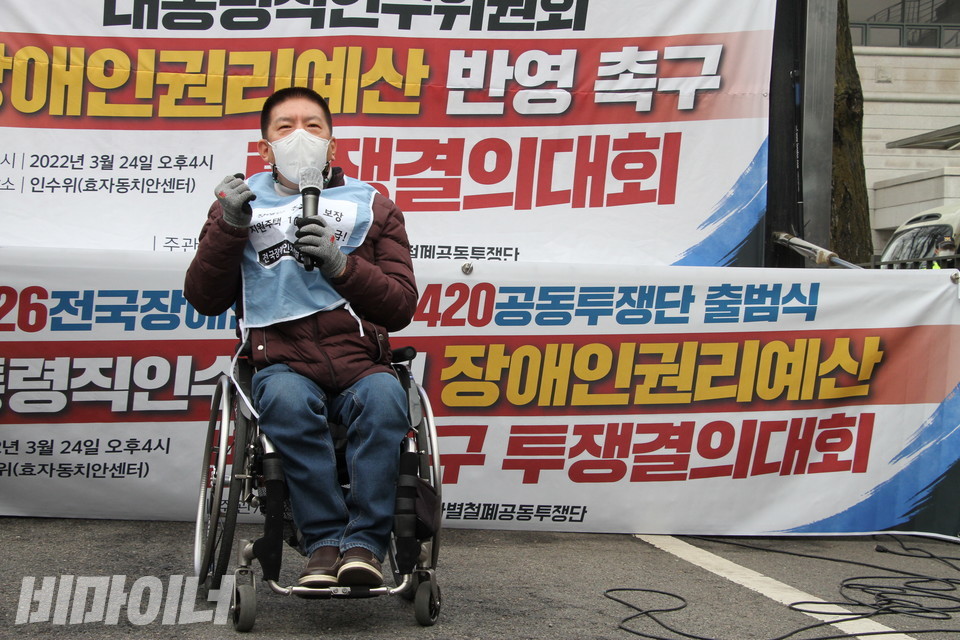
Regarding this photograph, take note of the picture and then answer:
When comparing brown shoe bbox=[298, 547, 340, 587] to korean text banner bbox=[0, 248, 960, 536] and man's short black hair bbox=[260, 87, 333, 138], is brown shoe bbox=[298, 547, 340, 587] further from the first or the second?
korean text banner bbox=[0, 248, 960, 536]

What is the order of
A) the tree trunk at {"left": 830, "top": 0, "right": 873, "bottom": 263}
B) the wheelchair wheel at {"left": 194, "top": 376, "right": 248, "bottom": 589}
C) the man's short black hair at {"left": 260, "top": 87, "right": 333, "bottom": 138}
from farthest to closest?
the tree trunk at {"left": 830, "top": 0, "right": 873, "bottom": 263}, the man's short black hair at {"left": 260, "top": 87, "right": 333, "bottom": 138}, the wheelchair wheel at {"left": 194, "top": 376, "right": 248, "bottom": 589}

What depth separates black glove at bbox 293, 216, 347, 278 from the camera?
322 cm

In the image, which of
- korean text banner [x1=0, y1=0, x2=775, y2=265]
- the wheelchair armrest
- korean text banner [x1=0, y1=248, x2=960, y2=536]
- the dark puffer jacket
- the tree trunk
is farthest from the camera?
the tree trunk

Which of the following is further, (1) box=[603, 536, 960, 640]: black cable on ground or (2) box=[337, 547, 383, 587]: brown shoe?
(1) box=[603, 536, 960, 640]: black cable on ground

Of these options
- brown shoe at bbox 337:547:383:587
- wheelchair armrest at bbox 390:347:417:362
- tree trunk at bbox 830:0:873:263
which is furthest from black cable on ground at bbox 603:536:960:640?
tree trunk at bbox 830:0:873:263

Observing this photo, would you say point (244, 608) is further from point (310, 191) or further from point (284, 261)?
point (310, 191)

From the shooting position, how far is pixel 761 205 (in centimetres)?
540

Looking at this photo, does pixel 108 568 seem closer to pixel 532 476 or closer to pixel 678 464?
pixel 532 476

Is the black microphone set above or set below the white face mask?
below

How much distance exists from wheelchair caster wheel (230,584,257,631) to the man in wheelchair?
0.18 metres

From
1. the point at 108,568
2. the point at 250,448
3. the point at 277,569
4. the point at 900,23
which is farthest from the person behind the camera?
the point at 900,23

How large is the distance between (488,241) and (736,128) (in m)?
1.30

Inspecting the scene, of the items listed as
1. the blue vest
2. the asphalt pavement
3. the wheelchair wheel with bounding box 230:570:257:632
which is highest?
the blue vest

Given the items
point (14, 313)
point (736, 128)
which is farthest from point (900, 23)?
point (14, 313)
